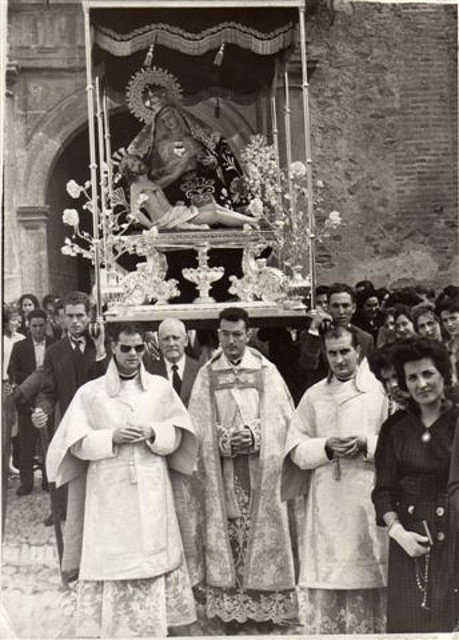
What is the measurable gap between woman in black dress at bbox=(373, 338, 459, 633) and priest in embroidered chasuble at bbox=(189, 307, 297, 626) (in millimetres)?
643

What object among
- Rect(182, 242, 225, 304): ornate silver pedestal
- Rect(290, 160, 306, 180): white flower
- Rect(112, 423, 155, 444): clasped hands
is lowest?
Rect(112, 423, 155, 444): clasped hands

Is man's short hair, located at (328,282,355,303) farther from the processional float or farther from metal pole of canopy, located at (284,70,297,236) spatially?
metal pole of canopy, located at (284,70,297,236)

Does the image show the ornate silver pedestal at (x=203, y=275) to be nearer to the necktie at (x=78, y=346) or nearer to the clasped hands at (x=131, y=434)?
the necktie at (x=78, y=346)

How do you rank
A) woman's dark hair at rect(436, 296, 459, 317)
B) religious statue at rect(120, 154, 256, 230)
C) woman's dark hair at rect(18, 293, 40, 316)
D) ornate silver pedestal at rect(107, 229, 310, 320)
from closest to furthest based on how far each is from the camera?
1. woman's dark hair at rect(436, 296, 459, 317)
2. ornate silver pedestal at rect(107, 229, 310, 320)
3. woman's dark hair at rect(18, 293, 40, 316)
4. religious statue at rect(120, 154, 256, 230)

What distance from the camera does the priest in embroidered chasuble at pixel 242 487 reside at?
19.5 ft

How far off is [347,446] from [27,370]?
74.1 inches

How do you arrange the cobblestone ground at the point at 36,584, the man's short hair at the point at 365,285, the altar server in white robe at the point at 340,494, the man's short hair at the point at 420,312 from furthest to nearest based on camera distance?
the man's short hair at the point at 365,285 < the man's short hair at the point at 420,312 < the cobblestone ground at the point at 36,584 < the altar server in white robe at the point at 340,494

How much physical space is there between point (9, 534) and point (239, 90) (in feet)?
10.7

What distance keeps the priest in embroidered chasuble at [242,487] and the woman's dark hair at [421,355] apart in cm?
73

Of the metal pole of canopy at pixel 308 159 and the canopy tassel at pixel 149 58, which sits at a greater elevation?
the canopy tassel at pixel 149 58

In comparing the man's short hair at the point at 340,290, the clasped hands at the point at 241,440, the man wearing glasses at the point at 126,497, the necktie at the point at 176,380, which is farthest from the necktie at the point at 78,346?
the man's short hair at the point at 340,290

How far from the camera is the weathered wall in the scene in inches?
277

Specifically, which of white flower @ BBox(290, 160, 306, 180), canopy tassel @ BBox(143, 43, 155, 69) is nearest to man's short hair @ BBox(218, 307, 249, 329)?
white flower @ BBox(290, 160, 306, 180)

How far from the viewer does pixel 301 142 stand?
7.24 meters
